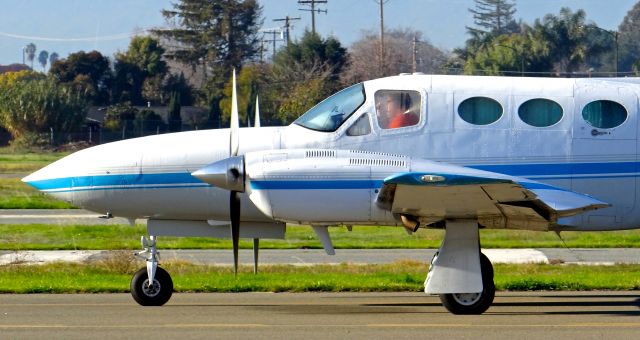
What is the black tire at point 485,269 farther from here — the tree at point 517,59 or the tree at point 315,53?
the tree at point 315,53

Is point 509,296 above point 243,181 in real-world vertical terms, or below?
below

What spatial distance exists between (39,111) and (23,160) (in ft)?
24.7

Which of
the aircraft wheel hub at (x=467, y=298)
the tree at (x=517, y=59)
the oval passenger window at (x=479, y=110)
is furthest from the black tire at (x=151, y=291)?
the tree at (x=517, y=59)

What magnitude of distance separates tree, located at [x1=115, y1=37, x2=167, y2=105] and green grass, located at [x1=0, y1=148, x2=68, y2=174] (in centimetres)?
1328

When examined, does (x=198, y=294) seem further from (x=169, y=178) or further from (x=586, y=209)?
(x=586, y=209)

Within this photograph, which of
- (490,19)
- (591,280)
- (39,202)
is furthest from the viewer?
(490,19)

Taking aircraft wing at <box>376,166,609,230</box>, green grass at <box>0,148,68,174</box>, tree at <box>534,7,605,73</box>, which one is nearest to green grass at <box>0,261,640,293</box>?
aircraft wing at <box>376,166,609,230</box>

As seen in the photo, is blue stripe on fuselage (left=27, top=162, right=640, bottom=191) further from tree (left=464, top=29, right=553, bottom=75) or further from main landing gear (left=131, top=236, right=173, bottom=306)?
tree (left=464, top=29, right=553, bottom=75)

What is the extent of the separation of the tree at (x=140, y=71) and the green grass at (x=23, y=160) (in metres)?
13.3

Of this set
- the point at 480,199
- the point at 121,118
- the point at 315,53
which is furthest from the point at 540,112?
the point at 121,118

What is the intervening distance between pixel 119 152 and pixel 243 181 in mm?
1841

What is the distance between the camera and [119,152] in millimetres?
14508

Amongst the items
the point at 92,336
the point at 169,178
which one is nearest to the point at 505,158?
the point at 169,178

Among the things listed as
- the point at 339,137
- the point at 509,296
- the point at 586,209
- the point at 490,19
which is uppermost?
the point at 490,19
